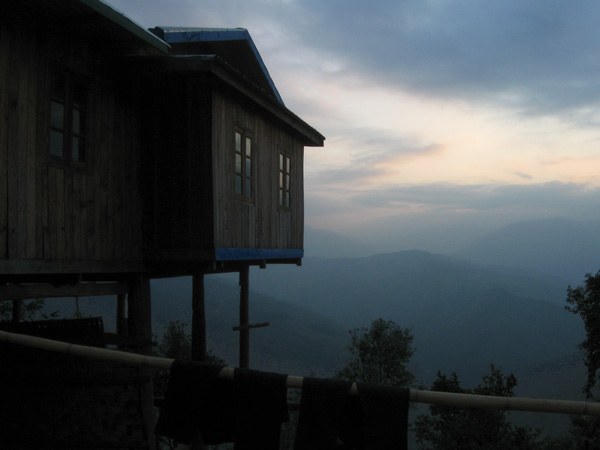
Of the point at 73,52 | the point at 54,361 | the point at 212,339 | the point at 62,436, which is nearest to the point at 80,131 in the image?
the point at 73,52

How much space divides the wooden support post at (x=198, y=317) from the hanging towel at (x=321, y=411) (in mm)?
7284

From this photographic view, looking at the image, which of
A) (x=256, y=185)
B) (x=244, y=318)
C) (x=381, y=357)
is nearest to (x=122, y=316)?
(x=244, y=318)

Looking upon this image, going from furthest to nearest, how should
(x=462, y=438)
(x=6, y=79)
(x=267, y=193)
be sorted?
(x=462, y=438), (x=267, y=193), (x=6, y=79)

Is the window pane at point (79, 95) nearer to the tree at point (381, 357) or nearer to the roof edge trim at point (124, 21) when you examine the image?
the roof edge trim at point (124, 21)

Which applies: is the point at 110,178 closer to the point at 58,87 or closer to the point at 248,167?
the point at 58,87

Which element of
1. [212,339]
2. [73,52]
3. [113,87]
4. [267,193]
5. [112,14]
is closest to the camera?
[112,14]

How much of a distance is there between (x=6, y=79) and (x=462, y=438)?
72.7 feet

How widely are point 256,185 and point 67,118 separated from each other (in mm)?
4347

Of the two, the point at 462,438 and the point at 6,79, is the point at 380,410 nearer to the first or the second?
the point at 6,79

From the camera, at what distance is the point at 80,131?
7.76 meters

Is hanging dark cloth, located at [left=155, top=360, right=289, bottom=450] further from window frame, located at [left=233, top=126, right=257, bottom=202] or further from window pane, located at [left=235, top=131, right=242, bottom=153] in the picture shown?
window pane, located at [left=235, top=131, right=242, bottom=153]

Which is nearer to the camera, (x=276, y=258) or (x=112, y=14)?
(x=112, y=14)

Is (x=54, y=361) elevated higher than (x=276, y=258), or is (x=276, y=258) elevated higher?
(x=276, y=258)

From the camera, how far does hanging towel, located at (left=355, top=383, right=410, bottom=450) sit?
3434 millimetres
